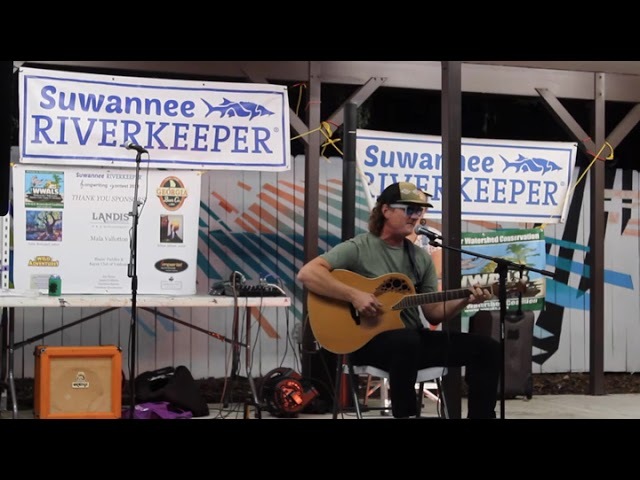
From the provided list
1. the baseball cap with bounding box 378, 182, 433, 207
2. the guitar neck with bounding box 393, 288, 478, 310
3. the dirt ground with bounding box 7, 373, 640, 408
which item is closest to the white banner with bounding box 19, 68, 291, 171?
the baseball cap with bounding box 378, 182, 433, 207

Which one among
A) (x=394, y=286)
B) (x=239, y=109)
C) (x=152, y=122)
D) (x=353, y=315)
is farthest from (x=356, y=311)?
(x=152, y=122)

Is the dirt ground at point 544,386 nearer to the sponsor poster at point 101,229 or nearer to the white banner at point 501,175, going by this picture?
the sponsor poster at point 101,229

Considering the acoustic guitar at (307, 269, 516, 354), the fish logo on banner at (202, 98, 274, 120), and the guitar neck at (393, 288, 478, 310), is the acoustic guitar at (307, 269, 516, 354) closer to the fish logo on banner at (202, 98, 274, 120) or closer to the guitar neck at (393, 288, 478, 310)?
the guitar neck at (393, 288, 478, 310)

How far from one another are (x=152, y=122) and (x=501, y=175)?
2981mm

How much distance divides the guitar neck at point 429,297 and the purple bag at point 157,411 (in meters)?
1.97

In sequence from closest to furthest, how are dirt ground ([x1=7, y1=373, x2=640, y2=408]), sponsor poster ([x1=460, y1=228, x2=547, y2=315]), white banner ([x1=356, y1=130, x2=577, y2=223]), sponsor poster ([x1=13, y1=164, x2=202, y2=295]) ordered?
sponsor poster ([x1=13, y1=164, x2=202, y2=295]) < dirt ground ([x1=7, y1=373, x2=640, y2=408]) < white banner ([x1=356, y1=130, x2=577, y2=223]) < sponsor poster ([x1=460, y1=228, x2=547, y2=315])

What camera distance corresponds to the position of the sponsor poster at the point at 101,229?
602cm

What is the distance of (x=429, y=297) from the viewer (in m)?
4.73

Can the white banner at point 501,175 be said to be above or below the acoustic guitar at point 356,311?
above

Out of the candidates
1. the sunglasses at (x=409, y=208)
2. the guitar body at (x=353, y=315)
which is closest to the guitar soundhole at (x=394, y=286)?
the guitar body at (x=353, y=315)

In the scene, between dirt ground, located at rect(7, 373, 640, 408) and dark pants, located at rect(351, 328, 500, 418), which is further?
dirt ground, located at rect(7, 373, 640, 408)

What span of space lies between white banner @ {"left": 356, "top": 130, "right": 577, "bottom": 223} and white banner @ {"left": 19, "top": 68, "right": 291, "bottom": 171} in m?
1.27

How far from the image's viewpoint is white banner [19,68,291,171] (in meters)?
6.03
